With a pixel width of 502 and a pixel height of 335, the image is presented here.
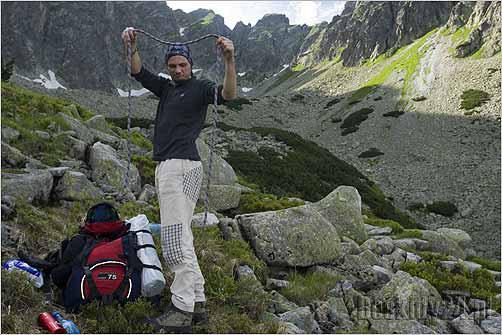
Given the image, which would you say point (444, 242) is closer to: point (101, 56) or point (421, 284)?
point (421, 284)

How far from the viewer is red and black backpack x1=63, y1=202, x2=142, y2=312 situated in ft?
15.9

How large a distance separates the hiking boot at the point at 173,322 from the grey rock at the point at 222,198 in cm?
731

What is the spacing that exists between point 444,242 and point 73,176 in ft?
40.8

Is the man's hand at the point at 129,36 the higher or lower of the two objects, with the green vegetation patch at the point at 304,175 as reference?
higher

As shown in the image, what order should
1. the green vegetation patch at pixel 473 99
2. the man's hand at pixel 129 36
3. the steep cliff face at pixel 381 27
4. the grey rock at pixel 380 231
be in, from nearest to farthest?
1. the man's hand at pixel 129 36
2. the grey rock at pixel 380 231
3. the green vegetation patch at pixel 473 99
4. the steep cliff face at pixel 381 27

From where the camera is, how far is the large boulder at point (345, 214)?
11.9 m

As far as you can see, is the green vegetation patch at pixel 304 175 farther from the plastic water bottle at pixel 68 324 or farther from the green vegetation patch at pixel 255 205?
the plastic water bottle at pixel 68 324

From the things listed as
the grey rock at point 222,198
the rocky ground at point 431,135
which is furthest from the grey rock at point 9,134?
the rocky ground at point 431,135

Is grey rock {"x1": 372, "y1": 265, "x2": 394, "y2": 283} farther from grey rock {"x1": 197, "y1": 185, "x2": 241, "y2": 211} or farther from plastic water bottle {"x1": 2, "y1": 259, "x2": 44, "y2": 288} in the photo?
plastic water bottle {"x1": 2, "y1": 259, "x2": 44, "y2": 288}

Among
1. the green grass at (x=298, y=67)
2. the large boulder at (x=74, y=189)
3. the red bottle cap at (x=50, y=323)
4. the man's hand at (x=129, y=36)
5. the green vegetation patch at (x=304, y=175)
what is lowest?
the green vegetation patch at (x=304, y=175)

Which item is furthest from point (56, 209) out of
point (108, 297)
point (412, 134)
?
point (412, 134)

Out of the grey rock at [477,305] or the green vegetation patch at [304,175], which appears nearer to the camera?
the grey rock at [477,305]

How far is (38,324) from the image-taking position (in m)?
4.39

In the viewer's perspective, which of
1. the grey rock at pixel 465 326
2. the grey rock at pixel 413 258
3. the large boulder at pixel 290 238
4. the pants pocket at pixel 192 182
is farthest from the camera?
the grey rock at pixel 413 258
